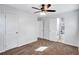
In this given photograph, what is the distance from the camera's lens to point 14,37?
4.79 feet

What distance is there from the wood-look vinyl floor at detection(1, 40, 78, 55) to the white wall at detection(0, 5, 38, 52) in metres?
0.10

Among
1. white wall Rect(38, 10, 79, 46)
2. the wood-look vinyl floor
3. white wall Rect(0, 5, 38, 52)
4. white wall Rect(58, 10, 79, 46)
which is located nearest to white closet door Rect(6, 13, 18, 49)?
white wall Rect(0, 5, 38, 52)

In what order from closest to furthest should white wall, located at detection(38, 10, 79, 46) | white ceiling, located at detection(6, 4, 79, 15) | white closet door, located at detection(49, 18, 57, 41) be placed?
white ceiling, located at detection(6, 4, 79, 15), white wall, located at detection(38, 10, 79, 46), white closet door, located at detection(49, 18, 57, 41)

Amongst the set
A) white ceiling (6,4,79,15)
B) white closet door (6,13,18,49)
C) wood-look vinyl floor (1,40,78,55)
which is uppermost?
white ceiling (6,4,79,15)

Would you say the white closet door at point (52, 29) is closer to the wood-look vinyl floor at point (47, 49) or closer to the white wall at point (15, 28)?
the wood-look vinyl floor at point (47, 49)

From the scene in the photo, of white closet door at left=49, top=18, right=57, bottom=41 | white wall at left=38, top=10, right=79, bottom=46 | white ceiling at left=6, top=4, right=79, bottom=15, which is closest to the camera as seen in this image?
white ceiling at left=6, top=4, right=79, bottom=15

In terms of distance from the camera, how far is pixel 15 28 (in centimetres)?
141

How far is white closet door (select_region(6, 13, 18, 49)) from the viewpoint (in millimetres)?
1331

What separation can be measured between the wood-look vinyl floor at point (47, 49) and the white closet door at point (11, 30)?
0.44ft

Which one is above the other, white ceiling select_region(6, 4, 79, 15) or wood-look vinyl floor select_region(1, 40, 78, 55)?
white ceiling select_region(6, 4, 79, 15)

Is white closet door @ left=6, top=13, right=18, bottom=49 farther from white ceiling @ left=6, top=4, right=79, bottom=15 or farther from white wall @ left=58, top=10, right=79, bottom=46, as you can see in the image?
white wall @ left=58, top=10, right=79, bottom=46
